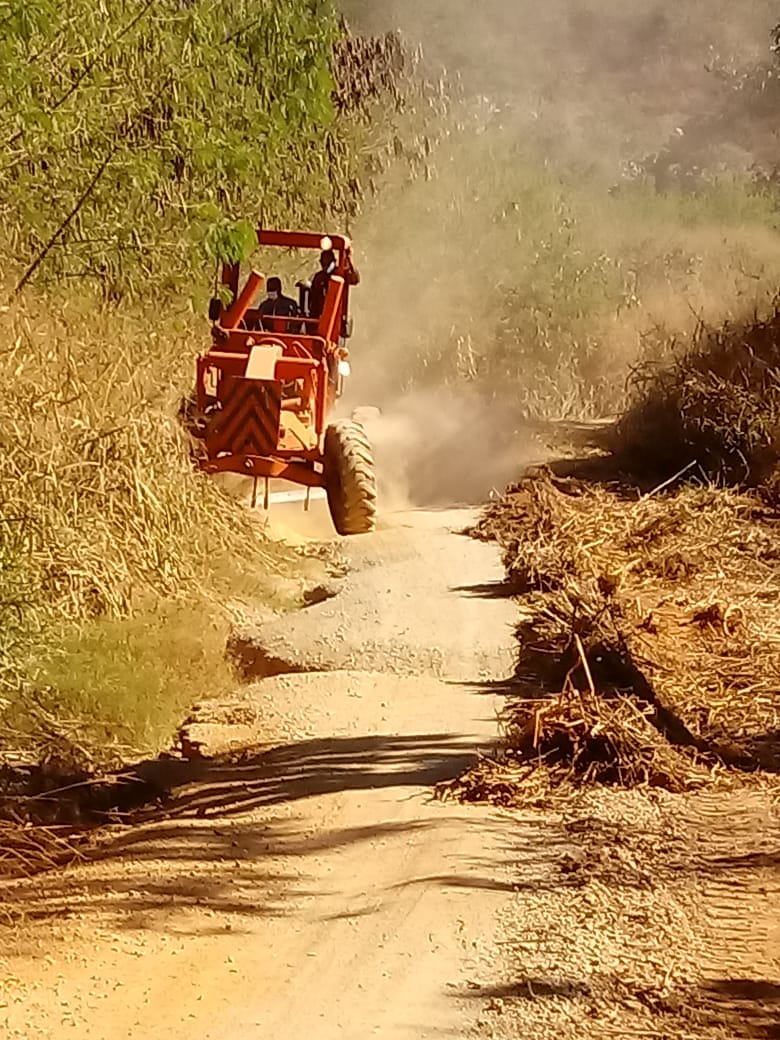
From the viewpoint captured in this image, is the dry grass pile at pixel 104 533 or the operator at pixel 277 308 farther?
the operator at pixel 277 308

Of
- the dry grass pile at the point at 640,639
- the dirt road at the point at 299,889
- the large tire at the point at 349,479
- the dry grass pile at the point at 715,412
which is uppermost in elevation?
the dry grass pile at the point at 715,412

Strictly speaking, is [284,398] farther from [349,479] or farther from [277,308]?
[277,308]

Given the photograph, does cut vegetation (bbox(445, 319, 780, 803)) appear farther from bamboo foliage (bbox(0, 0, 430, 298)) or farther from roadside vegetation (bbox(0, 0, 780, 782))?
bamboo foliage (bbox(0, 0, 430, 298))

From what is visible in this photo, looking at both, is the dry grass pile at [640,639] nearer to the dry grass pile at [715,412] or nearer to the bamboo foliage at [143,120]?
the dry grass pile at [715,412]

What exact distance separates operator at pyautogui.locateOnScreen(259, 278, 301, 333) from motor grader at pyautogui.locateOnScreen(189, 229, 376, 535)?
3 centimetres

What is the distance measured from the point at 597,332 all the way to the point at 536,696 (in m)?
19.3

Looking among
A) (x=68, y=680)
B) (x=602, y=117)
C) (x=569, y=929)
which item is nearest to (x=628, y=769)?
(x=569, y=929)

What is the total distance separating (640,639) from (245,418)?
4.33 m

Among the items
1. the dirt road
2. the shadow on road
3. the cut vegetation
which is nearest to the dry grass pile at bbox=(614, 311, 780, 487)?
the cut vegetation

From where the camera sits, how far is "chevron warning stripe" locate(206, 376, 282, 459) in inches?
530

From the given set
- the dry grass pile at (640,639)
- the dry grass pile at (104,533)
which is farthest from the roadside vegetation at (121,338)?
the dry grass pile at (640,639)

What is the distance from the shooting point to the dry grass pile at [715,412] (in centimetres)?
1780

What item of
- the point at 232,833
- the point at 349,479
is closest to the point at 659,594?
the point at 349,479

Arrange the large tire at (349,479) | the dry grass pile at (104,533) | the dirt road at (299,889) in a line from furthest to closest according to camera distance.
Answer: the large tire at (349,479)
the dry grass pile at (104,533)
the dirt road at (299,889)
